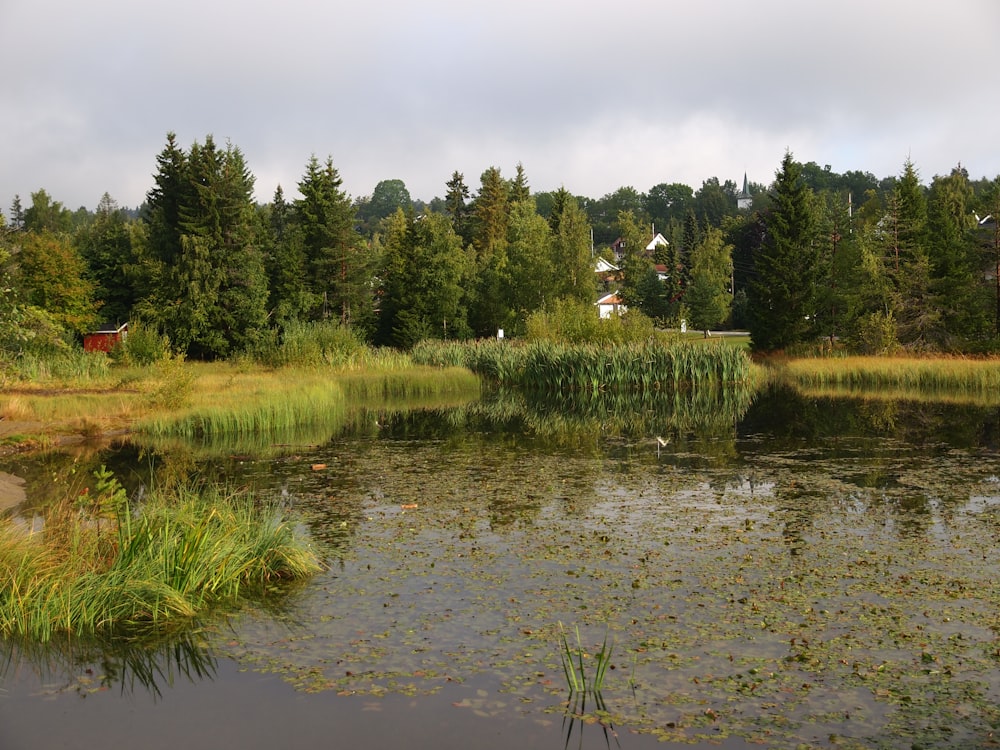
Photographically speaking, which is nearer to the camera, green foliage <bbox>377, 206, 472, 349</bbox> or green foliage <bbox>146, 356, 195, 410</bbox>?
green foliage <bbox>146, 356, 195, 410</bbox>

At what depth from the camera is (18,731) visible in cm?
583

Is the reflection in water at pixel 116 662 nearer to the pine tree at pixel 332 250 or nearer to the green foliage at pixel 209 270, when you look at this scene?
the green foliage at pixel 209 270

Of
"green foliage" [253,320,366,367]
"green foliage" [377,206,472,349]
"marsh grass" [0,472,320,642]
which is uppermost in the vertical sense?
"green foliage" [377,206,472,349]

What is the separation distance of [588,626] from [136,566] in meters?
4.05

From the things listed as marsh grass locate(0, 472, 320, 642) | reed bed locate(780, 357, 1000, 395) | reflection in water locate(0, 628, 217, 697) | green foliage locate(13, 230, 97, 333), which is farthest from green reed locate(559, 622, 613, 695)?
green foliage locate(13, 230, 97, 333)

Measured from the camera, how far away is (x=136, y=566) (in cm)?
785

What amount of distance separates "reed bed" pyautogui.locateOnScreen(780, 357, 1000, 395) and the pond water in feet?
48.6

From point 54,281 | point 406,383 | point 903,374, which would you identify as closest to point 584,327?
point 406,383

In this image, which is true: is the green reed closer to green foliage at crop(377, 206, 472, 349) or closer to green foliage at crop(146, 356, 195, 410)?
green foliage at crop(146, 356, 195, 410)

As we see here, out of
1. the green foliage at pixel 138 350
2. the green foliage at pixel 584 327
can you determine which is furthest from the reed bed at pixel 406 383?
the green foliage at pixel 138 350

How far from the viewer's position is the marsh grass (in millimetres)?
7414

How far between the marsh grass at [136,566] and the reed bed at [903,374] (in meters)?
23.3

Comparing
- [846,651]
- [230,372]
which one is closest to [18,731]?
[846,651]

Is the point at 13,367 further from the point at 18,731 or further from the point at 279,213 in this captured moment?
the point at 279,213
